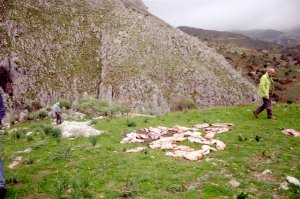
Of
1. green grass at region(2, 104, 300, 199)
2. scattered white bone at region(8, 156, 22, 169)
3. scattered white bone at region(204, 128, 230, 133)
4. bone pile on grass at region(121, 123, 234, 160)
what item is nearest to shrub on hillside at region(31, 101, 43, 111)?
green grass at region(2, 104, 300, 199)

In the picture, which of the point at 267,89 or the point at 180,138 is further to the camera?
the point at 267,89

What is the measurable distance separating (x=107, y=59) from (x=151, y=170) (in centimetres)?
5390

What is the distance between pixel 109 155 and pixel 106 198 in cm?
376

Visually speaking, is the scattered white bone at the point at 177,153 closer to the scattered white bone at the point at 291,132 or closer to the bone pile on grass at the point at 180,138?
the bone pile on grass at the point at 180,138

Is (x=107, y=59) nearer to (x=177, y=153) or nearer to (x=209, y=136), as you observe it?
(x=209, y=136)

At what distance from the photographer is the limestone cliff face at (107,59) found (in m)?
55.7

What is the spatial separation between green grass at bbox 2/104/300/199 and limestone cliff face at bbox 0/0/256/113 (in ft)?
135

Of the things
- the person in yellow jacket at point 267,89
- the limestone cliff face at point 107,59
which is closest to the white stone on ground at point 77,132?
the person in yellow jacket at point 267,89

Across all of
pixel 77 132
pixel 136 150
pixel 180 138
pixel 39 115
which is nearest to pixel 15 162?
pixel 77 132

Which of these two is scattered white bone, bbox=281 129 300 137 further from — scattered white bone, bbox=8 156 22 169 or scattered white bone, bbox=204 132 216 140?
scattered white bone, bbox=8 156 22 169

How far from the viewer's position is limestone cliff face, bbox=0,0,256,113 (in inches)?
2194

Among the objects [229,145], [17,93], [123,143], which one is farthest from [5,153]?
[17,93]

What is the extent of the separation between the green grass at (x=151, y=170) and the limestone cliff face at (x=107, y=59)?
135 ft

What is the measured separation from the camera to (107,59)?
206 ft
